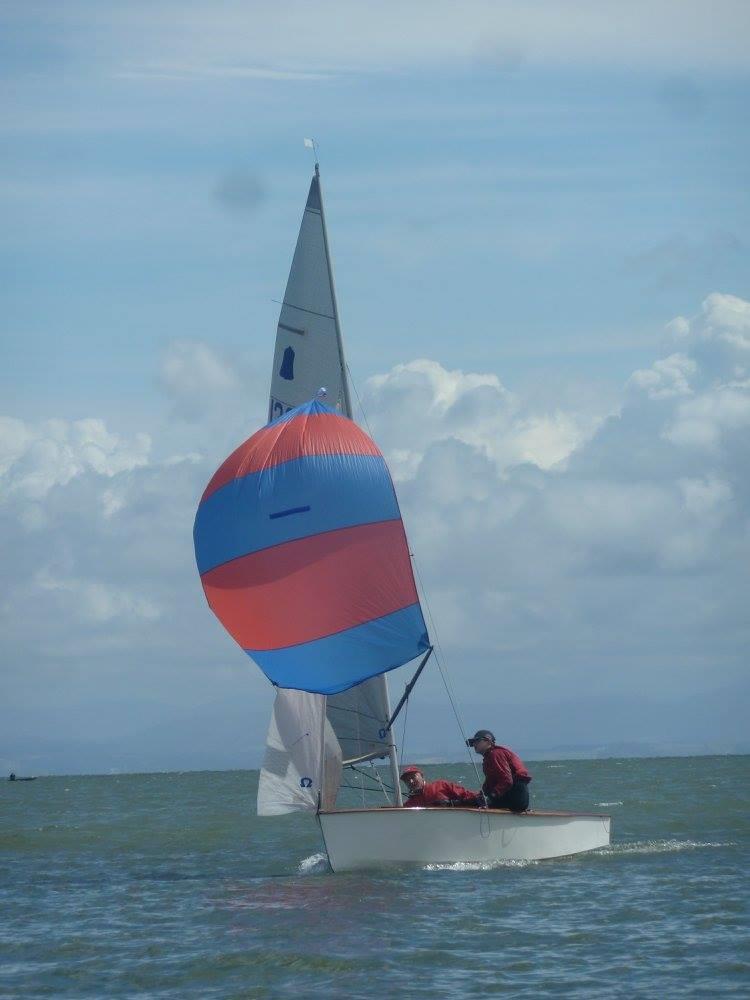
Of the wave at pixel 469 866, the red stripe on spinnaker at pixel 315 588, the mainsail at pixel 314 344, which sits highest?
the mainsail at pixel 314 344

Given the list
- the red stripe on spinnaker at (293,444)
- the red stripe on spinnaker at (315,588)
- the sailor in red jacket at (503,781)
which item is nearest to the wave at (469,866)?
the sailor in red jacket at (503,781)

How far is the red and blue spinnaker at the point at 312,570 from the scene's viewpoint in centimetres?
1939

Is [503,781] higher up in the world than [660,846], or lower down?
higher up

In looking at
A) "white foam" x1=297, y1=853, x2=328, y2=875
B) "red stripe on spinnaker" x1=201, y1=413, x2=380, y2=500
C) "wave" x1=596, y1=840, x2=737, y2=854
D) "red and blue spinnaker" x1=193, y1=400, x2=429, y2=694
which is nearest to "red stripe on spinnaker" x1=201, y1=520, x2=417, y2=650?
"red and blue spinnaker" x1=193, y1=400, x2=429, y2=694

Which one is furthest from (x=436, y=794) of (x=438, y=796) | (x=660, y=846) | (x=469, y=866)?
(x=660, y=846)

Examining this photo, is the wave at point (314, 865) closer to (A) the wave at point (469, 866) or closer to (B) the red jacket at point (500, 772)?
(A) the wave at point (469, 866)

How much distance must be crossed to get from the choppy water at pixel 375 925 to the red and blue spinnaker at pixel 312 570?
3033 mm

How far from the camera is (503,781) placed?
65.1 ft

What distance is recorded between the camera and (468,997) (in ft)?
41.3

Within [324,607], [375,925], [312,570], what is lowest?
[375,925]

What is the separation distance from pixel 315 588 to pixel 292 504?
3.92ft

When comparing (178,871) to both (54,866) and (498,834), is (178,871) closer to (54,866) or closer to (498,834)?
(54,866)

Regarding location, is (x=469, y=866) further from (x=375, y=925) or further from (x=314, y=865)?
(x=375, y=925)

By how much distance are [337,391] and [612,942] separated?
986cm
